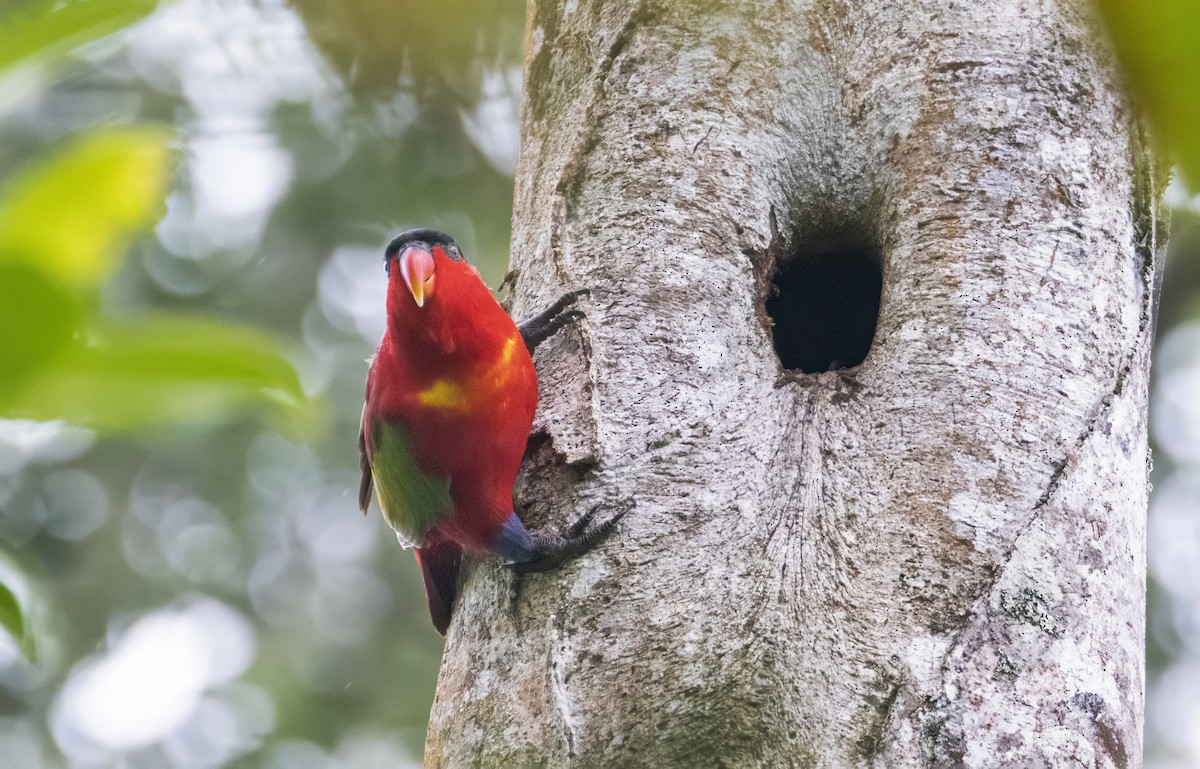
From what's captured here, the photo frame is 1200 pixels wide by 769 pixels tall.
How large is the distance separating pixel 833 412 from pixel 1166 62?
1535 mm

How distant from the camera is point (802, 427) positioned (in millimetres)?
1897

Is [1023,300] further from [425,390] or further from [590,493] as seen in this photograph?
[425,390]

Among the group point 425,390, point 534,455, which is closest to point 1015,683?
point 534,455

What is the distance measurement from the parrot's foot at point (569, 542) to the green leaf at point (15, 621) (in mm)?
1230

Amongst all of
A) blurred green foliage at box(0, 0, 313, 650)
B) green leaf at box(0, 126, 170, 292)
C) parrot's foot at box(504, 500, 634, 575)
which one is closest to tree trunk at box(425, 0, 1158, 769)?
parrot's foot at box(504, 500, 634, 575)

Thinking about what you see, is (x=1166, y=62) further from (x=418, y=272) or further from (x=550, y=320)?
(x=418, y=272)

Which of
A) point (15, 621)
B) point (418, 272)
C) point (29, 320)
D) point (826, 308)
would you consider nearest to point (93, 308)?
point (29, 320)

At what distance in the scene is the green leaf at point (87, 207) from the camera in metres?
0.38

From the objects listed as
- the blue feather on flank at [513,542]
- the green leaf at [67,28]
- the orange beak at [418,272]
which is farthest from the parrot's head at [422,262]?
the green leaf at [67,28]

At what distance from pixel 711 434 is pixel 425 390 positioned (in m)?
0.62

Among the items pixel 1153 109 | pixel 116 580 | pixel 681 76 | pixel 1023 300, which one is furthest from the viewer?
pixel 116 580

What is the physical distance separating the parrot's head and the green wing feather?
277mm

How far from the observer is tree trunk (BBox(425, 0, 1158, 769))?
162 centimetres

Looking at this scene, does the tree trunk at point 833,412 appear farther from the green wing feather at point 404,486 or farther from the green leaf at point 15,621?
the green leaf at point 15,621
